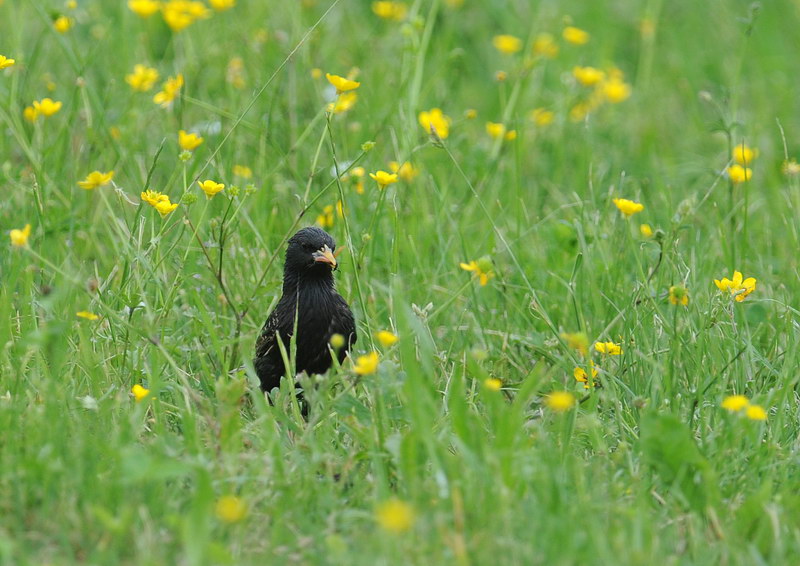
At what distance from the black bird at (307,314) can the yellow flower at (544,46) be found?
2.27 metres

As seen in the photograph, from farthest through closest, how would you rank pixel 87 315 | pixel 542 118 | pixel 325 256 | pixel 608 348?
pixel 542 118
pixel 325 256
pixel 608 348
pixel 87 315

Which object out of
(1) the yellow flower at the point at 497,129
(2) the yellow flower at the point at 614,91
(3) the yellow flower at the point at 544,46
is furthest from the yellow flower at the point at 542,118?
(1) the yellow flower at the point at 497,129

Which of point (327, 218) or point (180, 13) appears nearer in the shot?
point (327, 218)

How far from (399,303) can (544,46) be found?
12.1 ft

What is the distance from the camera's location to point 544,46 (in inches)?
250

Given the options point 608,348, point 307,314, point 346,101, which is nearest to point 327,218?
point 346,101

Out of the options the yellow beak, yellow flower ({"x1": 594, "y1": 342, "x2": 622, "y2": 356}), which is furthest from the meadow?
the yellow beak

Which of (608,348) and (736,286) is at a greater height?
(736,286)

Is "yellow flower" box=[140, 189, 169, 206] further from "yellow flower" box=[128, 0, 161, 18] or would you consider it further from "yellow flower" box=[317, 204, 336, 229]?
"yellow flower" box=[128, 0, 161, 18]

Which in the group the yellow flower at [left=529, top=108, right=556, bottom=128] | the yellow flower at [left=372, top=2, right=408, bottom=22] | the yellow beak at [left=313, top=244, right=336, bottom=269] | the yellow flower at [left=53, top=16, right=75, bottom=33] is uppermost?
the yellow flower at [left=53, top=16, right=75, bottom=33]

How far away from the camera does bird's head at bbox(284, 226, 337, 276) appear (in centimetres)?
417

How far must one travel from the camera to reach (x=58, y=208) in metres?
4.82

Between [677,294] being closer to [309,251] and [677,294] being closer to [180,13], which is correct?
[309,251]

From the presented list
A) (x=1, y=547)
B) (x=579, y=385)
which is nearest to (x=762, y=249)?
(x=579, y=385)
